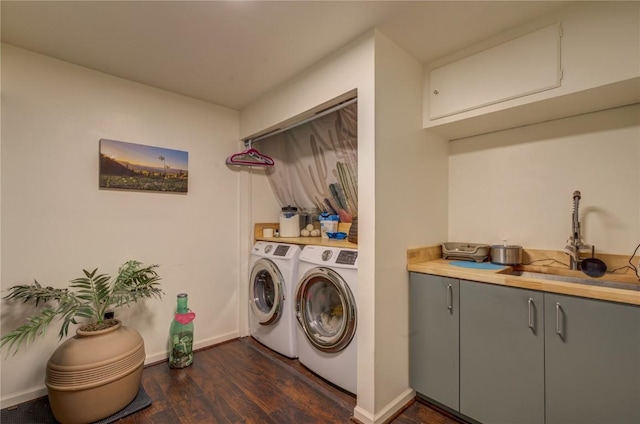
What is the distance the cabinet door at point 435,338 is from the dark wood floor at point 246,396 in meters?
0.16

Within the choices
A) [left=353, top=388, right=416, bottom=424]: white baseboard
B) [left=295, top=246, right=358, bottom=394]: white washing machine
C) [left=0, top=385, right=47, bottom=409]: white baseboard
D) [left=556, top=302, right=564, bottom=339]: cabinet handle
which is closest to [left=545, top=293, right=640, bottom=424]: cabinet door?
[left=556, top=302, right=564, bottom=339]: cabinet handle

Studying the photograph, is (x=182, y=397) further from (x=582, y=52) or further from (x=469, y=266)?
(x=582, y=52)

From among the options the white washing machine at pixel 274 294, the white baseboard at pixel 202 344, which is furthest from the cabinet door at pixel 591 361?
the white baseboard at pixel 202 344

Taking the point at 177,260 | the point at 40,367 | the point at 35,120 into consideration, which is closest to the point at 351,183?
the point at 177,260

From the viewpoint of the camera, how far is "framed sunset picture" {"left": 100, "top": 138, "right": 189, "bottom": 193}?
2170 millimetres

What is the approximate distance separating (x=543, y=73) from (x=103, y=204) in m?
3.08

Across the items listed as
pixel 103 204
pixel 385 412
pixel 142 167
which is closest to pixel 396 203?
pixel 385 412

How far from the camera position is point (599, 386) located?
126 centimetres

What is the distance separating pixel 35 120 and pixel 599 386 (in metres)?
3.58

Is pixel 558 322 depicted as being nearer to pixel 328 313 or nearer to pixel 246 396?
pixel 328 313

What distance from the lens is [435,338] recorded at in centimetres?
180

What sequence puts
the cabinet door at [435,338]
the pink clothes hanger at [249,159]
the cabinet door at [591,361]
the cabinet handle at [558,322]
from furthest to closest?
the pink clothes hanger at [249,159] → the cabinet door at [435,338] → the cabinet handle at [558,322] → the cabinet door at [591,361]

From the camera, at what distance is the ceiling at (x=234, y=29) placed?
1.50 m

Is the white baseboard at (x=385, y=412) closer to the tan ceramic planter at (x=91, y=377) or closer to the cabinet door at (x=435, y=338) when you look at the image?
the cabinet door at (x=435, y=338)
